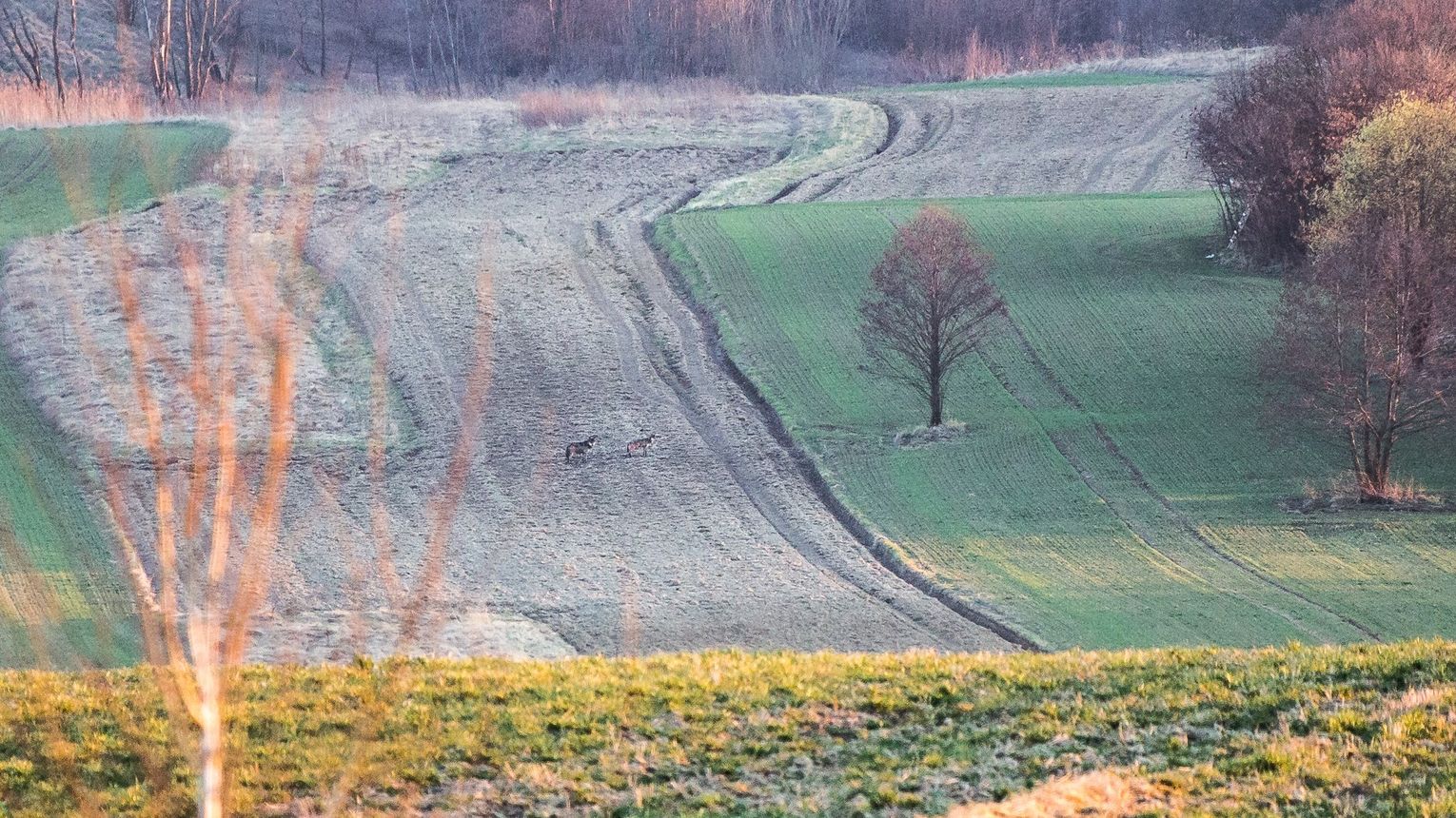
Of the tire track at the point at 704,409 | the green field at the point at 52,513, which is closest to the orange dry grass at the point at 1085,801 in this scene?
the tire track at the point at 704,409

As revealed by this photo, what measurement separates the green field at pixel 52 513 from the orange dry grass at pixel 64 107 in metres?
7.43

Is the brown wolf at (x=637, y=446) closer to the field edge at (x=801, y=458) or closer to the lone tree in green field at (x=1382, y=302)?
the field edge at (x=801, y=458)

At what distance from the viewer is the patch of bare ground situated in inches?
938

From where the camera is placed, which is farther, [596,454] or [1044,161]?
[1044,161]

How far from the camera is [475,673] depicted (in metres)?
13.3

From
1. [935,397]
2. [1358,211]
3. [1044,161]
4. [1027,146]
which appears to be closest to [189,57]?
[1027,146]

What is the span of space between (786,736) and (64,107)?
6707 centimetres

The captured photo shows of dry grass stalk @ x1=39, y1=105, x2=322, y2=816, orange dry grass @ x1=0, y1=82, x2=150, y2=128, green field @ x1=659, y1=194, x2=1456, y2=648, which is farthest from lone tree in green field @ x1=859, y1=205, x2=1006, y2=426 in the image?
orange dry grass @ x1=0, y1=82, x2=150, y2=128

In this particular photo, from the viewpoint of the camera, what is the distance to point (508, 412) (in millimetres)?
35844

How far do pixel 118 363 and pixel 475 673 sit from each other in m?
28.7

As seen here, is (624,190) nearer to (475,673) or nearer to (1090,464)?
(1090,464)

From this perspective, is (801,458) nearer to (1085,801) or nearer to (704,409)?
(704,409)

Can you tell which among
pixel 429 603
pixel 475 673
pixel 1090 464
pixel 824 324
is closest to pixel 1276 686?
pixel 475 673

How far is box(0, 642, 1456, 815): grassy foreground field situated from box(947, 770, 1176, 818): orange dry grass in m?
0.03
